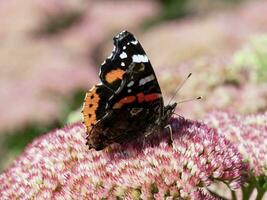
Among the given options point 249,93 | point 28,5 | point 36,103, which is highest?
point 28,5

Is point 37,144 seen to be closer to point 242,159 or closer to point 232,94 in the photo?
point 242,159

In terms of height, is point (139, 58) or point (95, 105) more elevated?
point (139, 58)

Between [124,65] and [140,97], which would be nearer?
[124,65]

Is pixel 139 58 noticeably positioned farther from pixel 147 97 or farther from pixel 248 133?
pixel 248 133

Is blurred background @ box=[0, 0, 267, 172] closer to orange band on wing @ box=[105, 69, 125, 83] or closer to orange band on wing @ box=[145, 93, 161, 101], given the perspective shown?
orange band on wing @ box=[145, 93, 161, 101]

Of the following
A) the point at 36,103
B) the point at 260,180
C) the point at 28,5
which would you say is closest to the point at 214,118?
the point at 260,180

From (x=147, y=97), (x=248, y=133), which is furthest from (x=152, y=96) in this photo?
(x=248, y=133)
